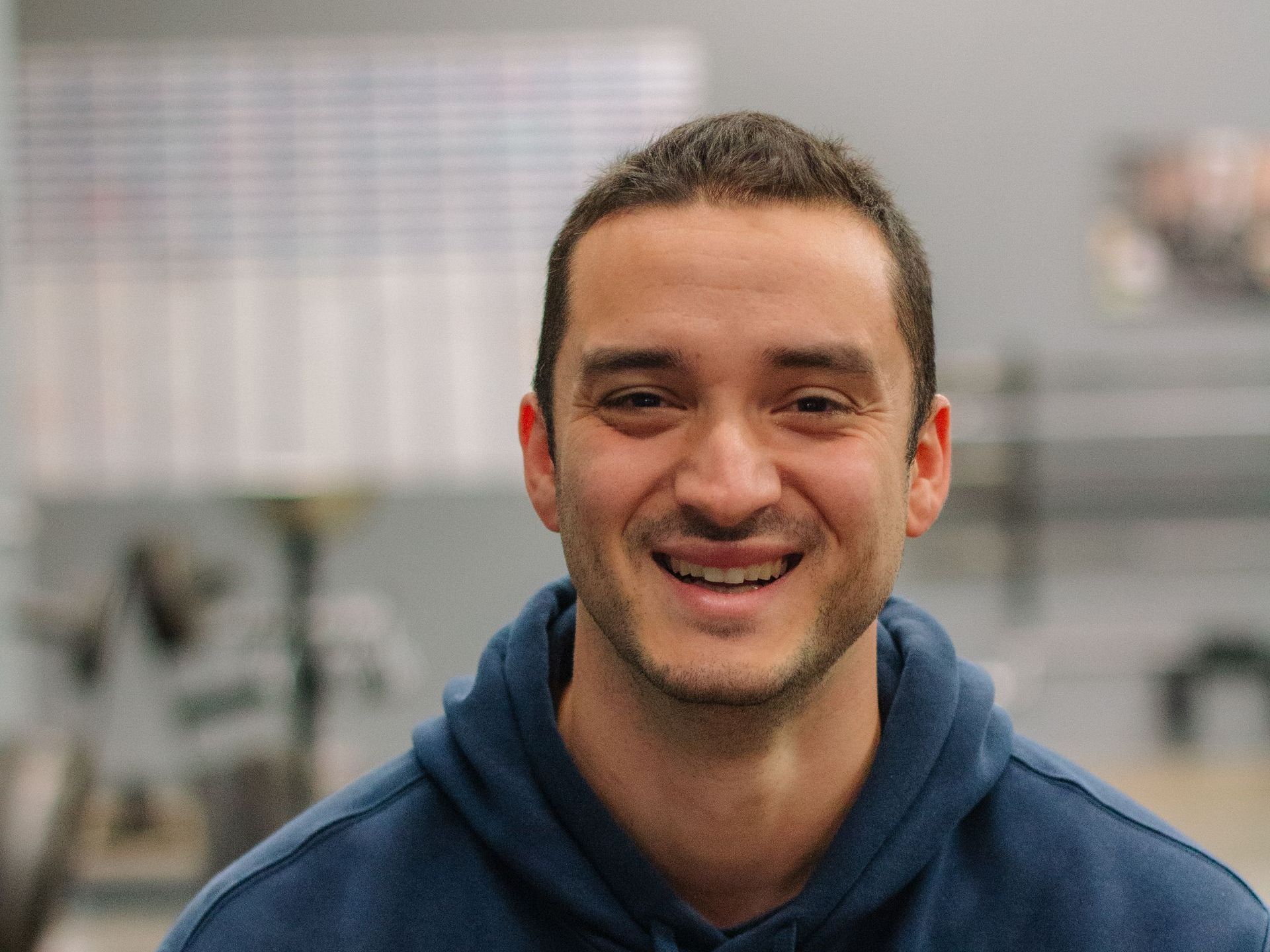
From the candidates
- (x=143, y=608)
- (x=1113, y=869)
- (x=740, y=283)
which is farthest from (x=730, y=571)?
(x=143, y=608)

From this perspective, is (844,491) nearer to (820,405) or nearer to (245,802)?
(820,405)

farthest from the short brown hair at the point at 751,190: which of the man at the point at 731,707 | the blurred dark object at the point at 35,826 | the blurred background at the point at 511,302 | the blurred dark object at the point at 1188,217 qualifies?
the blurred dark object at the point at 1188,217

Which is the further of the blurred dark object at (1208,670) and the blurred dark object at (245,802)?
the blurred dark object at (1208,670)

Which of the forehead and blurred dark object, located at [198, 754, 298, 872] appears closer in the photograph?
the forehead

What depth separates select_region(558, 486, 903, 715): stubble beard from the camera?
3.43 ft

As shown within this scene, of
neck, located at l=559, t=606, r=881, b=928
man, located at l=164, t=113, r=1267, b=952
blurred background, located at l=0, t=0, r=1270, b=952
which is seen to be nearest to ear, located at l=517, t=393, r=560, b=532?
man, located at l=164, t=113, r=1267, b=952

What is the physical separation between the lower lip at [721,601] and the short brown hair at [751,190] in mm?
200

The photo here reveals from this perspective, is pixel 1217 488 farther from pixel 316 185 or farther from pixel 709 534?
pixel 709 534

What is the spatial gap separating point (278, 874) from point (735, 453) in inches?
20.2

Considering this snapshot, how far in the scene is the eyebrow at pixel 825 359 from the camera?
105 cm

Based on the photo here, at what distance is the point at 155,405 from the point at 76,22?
1.36m

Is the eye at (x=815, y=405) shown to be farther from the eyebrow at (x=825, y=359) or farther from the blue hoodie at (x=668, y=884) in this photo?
the blue hoodie at (x=668, y=884)

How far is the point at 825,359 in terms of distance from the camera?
3.47 feet

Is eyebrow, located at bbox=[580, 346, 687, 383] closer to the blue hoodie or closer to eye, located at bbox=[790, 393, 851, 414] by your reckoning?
eye, located at bbox=[790, 393, 851, 414]
